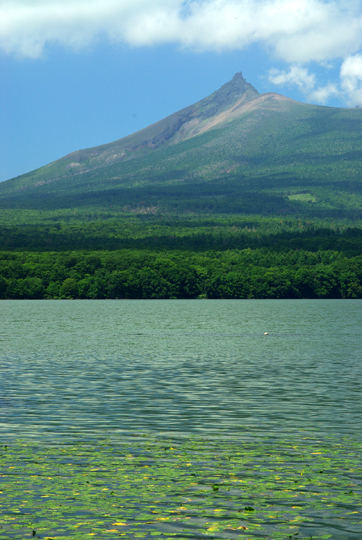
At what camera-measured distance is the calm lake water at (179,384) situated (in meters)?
29.0

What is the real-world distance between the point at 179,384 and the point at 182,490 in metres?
23.1

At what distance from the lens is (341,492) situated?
18.7 metres

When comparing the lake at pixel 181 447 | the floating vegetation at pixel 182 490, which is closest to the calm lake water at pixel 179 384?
the lake at pixel 181 447

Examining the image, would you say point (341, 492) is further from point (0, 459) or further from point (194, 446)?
point (0, 459)

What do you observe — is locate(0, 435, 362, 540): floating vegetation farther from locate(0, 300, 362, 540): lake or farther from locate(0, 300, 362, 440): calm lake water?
locate(0, 300, 362, 440): calm lake water

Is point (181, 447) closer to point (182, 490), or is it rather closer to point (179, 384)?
point (182, 490)

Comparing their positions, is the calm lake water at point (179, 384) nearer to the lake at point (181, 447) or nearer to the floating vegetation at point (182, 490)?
the lake at point (181, 447)

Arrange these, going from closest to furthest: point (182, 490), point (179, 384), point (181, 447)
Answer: point (182, 490)
point (181, 447)
point (179, 384)

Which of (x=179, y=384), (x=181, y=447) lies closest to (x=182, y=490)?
(x=181, y=447)

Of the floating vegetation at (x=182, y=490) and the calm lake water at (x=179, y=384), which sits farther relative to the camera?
the calm lake water at (x=179, y=384)

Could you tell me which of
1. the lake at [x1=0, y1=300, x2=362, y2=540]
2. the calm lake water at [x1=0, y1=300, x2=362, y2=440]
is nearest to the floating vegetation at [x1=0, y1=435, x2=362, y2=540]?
the lake at [x1=0, y1=300, x2=362, y2=540]

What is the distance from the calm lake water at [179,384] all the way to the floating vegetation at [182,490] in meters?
3.13

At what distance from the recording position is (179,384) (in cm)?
4191

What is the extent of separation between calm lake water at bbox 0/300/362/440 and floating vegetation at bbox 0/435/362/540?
123 inches
